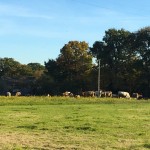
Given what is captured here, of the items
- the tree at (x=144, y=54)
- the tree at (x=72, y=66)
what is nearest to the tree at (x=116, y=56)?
the tree at (x=144, y=54)

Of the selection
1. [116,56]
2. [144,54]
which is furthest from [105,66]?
[144,54]

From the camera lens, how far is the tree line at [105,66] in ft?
226

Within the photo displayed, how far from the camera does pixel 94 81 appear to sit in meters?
70.1

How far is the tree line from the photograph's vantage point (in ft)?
226

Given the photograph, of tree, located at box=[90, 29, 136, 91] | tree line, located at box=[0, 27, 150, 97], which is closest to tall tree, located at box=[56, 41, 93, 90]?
tree line, located at box=[0, 27, 150, 97]

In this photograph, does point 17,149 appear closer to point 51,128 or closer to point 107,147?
point 107,147

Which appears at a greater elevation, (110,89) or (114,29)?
(114,29)

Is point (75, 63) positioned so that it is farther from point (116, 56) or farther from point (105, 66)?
point (116, 56)

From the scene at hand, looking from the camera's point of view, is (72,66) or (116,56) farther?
(72,66)

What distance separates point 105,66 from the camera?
7219cm

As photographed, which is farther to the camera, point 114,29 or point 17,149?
point 114,29

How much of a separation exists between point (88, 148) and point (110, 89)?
204 ft

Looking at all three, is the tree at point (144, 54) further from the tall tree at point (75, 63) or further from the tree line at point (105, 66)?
the tall tree at point (75, 63)

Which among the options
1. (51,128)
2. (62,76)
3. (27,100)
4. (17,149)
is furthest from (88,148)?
(62,76)
